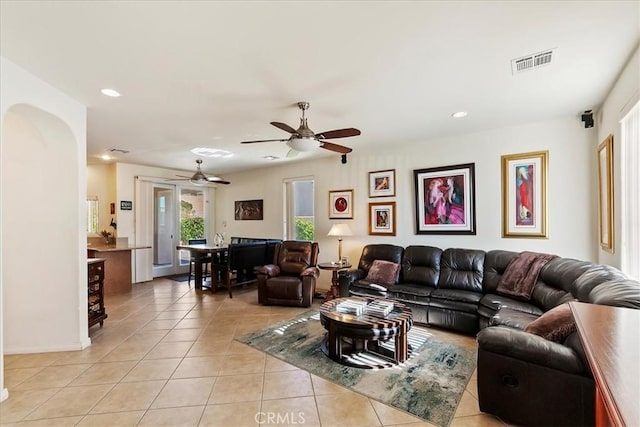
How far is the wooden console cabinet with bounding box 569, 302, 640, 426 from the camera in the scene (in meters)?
0.70

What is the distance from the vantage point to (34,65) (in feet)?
7.75

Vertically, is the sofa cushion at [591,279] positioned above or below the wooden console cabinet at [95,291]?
above

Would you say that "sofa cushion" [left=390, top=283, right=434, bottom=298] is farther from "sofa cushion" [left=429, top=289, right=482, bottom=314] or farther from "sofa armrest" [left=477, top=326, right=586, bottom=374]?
"sofa armrest" [left=477, top=326, right=586, bottom=374]

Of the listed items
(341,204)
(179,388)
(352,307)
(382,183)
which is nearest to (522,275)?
(352,307)

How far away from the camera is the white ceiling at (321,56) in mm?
1758

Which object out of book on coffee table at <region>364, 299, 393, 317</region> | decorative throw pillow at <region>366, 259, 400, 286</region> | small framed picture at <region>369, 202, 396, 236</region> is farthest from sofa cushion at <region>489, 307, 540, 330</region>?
small framed picture at <region>369, 202, 396, 236</region>

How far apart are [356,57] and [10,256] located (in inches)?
152

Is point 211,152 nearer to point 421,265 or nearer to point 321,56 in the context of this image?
point 321,56

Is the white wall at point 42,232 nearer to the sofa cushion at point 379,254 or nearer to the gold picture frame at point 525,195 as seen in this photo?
the sofa cushion at point 379,254

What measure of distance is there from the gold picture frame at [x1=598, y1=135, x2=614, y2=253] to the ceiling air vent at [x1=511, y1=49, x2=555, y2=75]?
125 cm

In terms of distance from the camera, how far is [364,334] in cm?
269

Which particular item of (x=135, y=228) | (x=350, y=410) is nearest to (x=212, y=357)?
(x=350, y=410)

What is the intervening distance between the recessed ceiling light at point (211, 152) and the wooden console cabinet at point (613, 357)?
5.05m

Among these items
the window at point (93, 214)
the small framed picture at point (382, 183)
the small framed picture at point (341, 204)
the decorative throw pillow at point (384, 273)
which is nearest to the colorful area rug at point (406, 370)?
the decorative throw pillow at point (384, 273)
